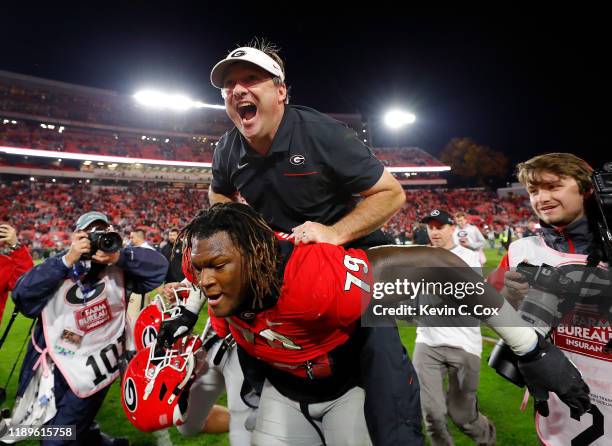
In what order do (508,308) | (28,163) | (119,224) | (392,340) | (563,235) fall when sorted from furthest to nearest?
1. (28,163)
2. (119,224)
3. (563,235)
4. (392,340)
5. (508,308)

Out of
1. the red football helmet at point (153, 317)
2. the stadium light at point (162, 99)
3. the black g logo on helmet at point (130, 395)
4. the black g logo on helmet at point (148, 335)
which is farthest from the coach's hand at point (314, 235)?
the stadium light at point (162, 99)

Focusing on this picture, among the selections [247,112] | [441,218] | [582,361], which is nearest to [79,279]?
[247,112]

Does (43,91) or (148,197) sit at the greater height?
(43,91)

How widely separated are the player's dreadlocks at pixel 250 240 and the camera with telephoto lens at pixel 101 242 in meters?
1.51

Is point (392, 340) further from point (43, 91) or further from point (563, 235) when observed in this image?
point (43, 91)

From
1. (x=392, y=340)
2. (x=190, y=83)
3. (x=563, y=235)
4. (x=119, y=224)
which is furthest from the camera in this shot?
(x=190, y=83)

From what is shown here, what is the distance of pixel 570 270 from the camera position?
1.91m

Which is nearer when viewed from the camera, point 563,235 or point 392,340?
point 392,340

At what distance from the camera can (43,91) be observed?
42.1 meters

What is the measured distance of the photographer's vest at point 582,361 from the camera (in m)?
1.96

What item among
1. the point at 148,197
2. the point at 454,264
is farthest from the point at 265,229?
the point at 148,197

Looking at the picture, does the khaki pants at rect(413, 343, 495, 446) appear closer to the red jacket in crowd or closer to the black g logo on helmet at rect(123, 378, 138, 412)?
the black g logo on helmet at rect(123, 378, 138, 412)

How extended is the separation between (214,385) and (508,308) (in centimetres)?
213

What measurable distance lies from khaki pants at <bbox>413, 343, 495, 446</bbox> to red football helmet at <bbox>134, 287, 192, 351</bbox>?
7.38 ft
